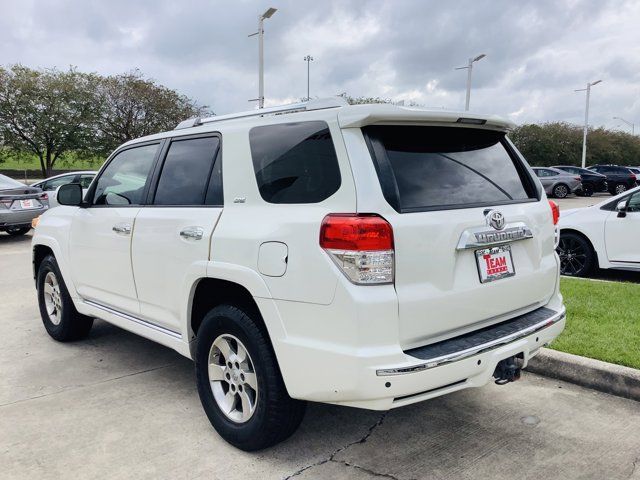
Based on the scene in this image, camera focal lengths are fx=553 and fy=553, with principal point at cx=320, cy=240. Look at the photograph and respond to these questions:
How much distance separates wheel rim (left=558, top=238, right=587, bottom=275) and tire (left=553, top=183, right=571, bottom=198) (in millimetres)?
21300

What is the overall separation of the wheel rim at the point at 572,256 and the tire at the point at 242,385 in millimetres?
5827

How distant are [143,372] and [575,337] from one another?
3.46 m

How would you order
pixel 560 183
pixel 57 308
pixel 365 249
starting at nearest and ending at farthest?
pixel 365 249
pixel 57 308
pixel 560 183

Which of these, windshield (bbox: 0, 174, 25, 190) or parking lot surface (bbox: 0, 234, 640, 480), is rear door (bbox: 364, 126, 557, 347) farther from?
windshield (bbox: 0, 174, 25, 190)

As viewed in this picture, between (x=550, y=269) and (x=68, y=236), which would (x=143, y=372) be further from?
(x=550, y=269)

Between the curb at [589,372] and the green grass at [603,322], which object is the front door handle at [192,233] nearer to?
the curb at [589,372]

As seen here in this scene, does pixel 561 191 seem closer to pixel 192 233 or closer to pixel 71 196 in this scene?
pixel 71 196

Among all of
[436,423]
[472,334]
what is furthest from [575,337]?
[472,334]

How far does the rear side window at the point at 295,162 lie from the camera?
2721 mm

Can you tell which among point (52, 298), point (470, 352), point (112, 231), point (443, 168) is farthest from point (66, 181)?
point (470, 352)

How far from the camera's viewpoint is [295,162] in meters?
2.88

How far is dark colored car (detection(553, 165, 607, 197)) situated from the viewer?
28.8m

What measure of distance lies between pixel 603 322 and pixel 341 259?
339 centimetres

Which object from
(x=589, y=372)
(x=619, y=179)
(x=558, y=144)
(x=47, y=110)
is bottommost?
(x=589, y=372)
